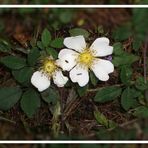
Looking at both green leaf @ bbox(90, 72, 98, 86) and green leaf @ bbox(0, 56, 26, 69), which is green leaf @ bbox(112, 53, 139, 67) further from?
green leaf @ bbox(0, 56, 26, 69)

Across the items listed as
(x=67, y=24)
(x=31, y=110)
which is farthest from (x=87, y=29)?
(x=31, y=110)

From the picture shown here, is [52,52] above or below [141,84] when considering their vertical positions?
above

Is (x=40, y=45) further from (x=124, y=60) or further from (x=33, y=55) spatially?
(x=124, y=60)

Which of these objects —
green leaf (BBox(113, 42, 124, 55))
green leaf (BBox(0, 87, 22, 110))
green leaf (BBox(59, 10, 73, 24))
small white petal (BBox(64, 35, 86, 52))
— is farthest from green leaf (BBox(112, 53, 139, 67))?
green leaf (BBox(0, 87, 22, 110))

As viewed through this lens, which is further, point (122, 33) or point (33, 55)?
point (122, 33)

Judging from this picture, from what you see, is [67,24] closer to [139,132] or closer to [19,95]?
[19,95]

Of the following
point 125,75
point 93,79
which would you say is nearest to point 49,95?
point 93,79

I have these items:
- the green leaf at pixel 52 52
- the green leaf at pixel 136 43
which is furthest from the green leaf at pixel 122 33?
the green leaf at pixel 52 52

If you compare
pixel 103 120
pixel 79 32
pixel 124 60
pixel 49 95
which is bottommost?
pixel 103 120
